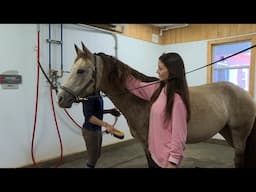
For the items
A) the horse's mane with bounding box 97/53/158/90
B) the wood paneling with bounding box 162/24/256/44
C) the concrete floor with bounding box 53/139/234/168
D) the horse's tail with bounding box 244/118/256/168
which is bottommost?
the concrete floor with bounding box 53/139/234/168

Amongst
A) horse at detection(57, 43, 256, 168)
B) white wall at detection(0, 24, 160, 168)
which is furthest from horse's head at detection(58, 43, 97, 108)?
white wall at detection(0, 24, 160, 168)

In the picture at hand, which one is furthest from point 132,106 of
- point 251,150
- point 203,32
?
point 203,32

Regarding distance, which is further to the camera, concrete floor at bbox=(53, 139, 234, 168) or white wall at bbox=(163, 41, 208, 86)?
white wall at bbox=(163, 41, 208, 86)

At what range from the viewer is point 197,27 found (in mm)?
4230

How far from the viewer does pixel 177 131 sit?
92cm

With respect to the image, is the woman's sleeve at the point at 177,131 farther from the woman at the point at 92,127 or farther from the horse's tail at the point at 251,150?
the horse's tail at the point at 251,150

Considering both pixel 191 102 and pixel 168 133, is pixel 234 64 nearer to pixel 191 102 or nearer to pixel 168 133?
pixel 191 102

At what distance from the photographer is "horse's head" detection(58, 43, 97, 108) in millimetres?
1411

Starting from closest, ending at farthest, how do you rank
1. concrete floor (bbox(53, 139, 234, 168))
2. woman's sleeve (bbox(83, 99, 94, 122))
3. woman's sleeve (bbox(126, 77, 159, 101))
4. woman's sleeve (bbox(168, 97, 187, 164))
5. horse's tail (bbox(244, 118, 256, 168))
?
woman's sleeve (bbox(168, 97, 187, 164)), woman's sleeve (bbox(126, 77, 159, 101)), woman's sleeve (bbox(83, 99, 94, 122)), horse's tail (bbox(244, 118, 256, 168)), concrete floor (bbox(53, 139, 234, 168))

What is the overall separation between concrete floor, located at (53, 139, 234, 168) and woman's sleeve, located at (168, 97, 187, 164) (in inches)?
76.3

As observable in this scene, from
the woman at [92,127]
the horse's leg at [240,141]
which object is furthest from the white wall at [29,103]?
the horse's leg at [240,141]

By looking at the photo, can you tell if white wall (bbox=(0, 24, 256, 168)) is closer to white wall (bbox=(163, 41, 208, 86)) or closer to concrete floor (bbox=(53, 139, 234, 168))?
concrete floor (bbox=(53, 139, 234, 168))
